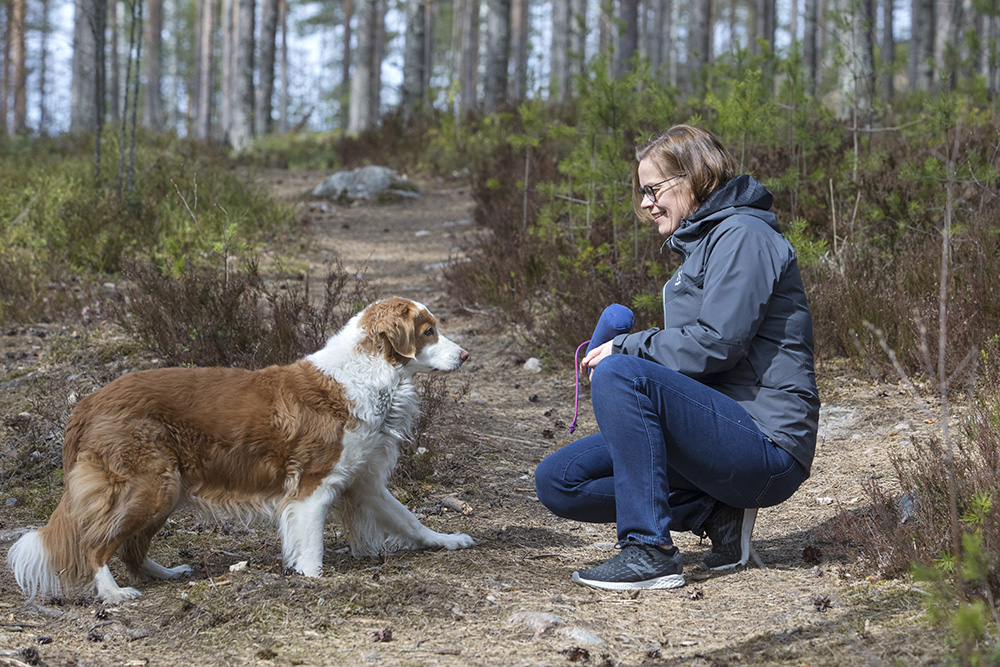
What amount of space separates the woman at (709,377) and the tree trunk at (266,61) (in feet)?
60.9

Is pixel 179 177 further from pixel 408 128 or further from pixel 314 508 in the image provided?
pixel 314 508

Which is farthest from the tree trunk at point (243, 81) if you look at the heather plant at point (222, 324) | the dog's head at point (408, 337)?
the dog's head at point (408, 337)

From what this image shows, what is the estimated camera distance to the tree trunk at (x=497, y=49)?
16.6m

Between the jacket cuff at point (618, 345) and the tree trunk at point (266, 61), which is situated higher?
the tree trunk at point (266, 61)

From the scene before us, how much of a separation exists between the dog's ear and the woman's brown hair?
1303mm

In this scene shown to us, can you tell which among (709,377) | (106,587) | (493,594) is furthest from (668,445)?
(106,587)

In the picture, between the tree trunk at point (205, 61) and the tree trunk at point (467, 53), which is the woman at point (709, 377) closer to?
the tree trunk at point (467, 53)

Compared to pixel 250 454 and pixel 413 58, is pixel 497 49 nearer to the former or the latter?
pixel 413 58

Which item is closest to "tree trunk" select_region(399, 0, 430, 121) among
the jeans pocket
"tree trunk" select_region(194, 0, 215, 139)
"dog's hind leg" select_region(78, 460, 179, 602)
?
"dog's hind leg" select_region(78, 460, 179, 602)

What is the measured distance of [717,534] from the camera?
3730 millimetres

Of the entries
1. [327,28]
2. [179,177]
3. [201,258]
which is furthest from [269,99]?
[327,28]

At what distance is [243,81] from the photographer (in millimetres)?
19734

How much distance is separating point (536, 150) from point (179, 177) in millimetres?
4662

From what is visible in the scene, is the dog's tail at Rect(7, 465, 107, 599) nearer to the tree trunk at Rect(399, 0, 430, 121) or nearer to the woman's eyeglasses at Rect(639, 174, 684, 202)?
the woman's eyeglasses at Rect(639, 174, 684, 202)
